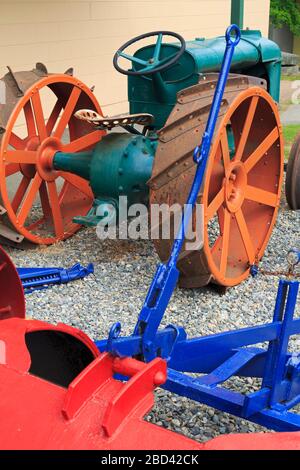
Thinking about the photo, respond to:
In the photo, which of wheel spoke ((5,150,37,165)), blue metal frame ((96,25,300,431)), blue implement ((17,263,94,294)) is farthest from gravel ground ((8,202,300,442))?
wheel spoke ((5,150,37,165))

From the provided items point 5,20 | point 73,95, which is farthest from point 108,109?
point 73,95

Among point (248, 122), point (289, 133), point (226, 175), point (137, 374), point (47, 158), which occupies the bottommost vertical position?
point (289, 133)

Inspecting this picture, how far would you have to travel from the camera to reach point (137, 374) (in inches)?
58.6

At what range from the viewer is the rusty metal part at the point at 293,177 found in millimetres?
4711

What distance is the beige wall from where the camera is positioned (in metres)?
6.76

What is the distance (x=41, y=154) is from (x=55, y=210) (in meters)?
0.41

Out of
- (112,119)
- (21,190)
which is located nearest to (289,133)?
(21,190)

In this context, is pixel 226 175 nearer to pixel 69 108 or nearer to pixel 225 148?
pixel 225 148

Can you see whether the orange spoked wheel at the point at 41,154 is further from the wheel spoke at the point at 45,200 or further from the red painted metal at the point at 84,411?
the red painted metal at the point at 84,411

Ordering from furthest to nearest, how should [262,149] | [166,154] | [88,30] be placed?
[88,30] < [262,149] < [166,154]

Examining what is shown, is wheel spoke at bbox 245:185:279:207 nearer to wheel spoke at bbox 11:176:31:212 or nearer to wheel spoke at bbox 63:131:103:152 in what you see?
wheel spoke at bbox 63:131:103:152

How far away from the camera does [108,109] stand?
8.64m

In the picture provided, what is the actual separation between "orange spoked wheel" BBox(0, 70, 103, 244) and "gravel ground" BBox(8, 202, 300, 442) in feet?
0.83

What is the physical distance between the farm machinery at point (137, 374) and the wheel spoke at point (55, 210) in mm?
2031
